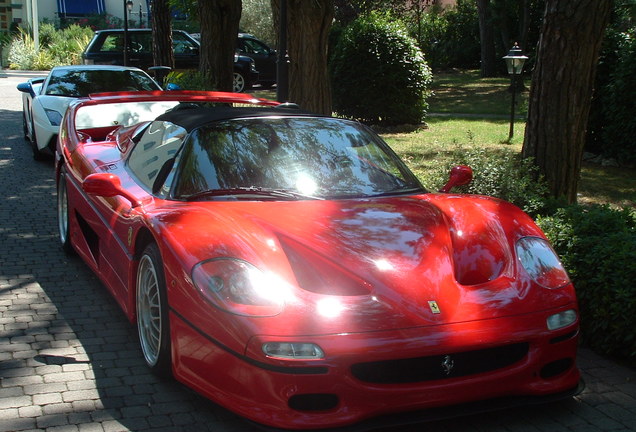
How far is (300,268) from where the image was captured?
3.62m

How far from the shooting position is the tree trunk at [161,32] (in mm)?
16969

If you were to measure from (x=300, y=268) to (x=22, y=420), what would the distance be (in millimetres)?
1480

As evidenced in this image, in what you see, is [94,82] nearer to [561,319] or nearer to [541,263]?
[541,263]

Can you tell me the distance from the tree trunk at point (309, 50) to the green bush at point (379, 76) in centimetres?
582

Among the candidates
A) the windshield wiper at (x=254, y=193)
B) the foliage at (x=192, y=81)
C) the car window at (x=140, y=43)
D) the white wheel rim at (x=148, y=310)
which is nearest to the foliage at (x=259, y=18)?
the car window at (x=140, y=43)

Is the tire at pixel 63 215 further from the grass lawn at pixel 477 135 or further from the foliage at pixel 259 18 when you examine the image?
the foliage at pixel 259 18

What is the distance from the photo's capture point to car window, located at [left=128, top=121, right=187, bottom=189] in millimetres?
4848

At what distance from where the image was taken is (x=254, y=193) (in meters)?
4.43

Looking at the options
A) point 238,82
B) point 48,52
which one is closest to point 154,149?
point 238,82

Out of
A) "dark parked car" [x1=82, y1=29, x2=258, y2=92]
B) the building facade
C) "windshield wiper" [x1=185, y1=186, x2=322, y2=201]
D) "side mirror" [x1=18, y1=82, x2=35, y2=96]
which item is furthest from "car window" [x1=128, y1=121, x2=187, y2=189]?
the building facade

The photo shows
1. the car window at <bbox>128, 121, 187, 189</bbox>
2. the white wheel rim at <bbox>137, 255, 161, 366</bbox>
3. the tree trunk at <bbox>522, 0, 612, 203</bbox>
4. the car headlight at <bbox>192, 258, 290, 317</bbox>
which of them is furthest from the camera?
the tree trunk at <bbox>522, 0, 612, 203</bbox>

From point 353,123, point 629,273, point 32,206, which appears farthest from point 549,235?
point 32,206

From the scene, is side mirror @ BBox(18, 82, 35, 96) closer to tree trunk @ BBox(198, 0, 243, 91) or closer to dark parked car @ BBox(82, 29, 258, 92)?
tree trunk @ BBox(198, 0, 243, 91)

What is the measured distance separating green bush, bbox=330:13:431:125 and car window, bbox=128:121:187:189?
11.1 meters
